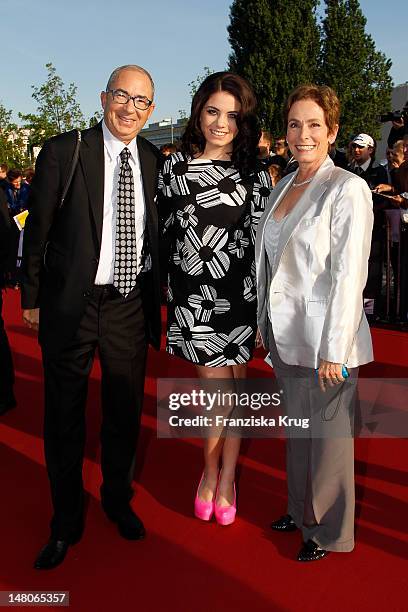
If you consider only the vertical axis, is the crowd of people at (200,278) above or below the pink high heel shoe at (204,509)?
above

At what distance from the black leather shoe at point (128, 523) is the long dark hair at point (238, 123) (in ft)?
5.57

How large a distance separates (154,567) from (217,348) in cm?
99

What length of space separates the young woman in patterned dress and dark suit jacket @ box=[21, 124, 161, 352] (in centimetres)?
37

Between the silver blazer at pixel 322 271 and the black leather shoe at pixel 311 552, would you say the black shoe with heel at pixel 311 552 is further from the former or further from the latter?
the silver blazer at pixel 322 271

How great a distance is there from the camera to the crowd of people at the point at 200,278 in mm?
2467

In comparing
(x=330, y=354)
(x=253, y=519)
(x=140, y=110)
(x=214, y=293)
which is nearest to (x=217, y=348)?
(x=214, y=293)

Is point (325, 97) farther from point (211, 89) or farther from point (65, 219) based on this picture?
point (65, 219)

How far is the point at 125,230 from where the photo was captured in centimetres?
261

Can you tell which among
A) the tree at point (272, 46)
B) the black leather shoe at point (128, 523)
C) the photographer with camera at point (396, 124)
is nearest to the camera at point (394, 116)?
the photographer with camera at point (396, 124)

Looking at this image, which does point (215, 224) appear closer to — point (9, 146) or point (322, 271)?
point (322, 271)

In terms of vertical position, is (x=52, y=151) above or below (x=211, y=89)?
below

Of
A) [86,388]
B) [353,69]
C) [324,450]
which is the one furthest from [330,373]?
[353,69]

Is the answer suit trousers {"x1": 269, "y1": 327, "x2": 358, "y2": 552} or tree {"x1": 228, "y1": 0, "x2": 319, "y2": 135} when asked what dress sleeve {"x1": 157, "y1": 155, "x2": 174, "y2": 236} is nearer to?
suit trousers {"x1": 269, "y1": 327, "x2": 358, "y2": 552}

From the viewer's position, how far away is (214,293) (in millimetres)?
2775
